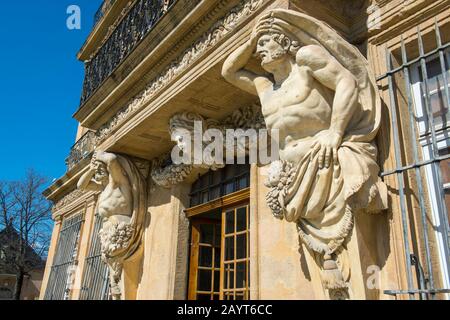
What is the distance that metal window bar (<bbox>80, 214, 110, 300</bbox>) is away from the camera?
544cm

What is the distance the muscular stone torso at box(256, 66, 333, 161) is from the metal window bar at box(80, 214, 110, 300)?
12.5 feet

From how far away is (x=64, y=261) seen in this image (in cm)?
752

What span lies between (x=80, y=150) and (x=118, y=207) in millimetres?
3345

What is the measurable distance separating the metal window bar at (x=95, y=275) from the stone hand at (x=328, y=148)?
4.02 metres

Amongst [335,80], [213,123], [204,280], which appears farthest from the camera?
[204,280]

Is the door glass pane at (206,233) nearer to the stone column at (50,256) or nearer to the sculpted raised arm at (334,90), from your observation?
the sculpted raised arm at (334,90)

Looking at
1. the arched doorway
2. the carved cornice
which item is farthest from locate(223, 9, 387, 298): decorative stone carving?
Result: the arched doorway

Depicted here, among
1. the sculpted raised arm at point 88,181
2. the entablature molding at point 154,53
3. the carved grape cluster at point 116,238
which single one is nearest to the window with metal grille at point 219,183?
the carved grape cluster at point 116,238

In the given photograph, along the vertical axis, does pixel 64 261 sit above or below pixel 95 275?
above

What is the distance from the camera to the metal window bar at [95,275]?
17.9ft

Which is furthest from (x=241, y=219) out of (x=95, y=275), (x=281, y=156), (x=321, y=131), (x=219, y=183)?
(x=95, y=275)

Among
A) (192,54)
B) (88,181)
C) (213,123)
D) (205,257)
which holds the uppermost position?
(192,54)

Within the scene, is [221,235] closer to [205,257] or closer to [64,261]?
[205,257]
